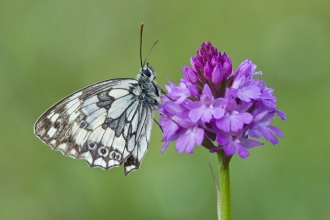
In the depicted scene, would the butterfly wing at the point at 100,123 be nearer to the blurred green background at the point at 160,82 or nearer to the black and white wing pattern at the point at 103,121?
the black and white wing pattern at the point at 103,121

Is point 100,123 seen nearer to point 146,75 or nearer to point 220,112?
point 146,75

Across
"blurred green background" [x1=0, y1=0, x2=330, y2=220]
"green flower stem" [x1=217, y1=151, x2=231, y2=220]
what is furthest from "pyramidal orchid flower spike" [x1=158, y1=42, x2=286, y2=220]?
"blurred green background" [x1=0, y1=0, x2=330, y2=220]

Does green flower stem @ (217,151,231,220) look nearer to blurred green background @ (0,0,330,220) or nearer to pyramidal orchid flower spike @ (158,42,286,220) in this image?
pyramidal orchid flower spike @ (158,42,286,220)

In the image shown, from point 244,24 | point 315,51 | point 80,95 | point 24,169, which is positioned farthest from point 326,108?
point 24,169

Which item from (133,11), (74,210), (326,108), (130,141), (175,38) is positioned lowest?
(74,210)

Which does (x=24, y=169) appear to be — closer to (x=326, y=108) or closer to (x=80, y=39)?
(x=80, y=39)

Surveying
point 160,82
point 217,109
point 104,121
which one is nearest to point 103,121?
point 104,121
